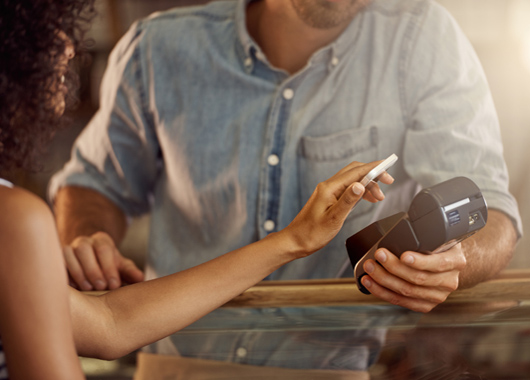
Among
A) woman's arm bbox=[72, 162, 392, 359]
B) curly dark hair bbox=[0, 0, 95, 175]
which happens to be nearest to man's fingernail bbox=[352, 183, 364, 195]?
woman's arm bbox=[72, 162, 392, 359]

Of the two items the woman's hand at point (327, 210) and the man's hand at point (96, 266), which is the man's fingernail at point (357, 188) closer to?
the woman's hand at point (327, 210)

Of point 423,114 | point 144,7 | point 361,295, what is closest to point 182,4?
point 144,7

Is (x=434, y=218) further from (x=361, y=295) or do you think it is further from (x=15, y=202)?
(x=15, y=202)

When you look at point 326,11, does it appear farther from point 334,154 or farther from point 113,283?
point 113,283

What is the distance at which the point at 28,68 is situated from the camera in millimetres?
445

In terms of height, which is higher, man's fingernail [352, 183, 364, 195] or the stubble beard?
the stubble beard

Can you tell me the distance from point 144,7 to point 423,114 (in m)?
0.98

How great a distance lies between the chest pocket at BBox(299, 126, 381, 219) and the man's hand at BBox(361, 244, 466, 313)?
0.17 meters

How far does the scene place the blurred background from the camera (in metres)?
0.68

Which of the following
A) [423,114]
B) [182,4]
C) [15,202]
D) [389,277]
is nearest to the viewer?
[15,202]

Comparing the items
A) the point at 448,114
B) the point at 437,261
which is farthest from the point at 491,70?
the point at 437,261

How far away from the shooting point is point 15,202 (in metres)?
0.28

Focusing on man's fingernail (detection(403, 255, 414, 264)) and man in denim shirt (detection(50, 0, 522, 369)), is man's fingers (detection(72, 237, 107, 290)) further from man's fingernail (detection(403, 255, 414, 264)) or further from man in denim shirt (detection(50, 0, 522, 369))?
man's fingernail (detection(403, 255, 414, 264))

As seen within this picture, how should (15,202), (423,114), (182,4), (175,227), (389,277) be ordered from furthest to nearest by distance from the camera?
1. (182,4)
2. (175,227)
3. (423,114)
4. (389,277)
5. (15,202)
